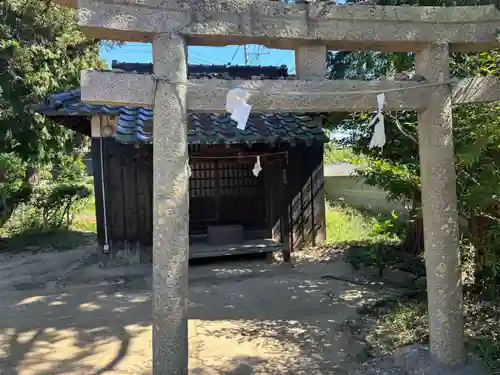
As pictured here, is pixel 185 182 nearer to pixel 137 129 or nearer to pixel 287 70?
pixel 137 129

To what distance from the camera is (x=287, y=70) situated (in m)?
10.8

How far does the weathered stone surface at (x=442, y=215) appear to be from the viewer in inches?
139

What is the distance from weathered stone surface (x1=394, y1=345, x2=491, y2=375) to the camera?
11.5 feet

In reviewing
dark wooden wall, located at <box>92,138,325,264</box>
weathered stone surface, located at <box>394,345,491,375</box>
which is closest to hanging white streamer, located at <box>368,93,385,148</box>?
weathered stone surface, located at <box>394,345,491,375</box>

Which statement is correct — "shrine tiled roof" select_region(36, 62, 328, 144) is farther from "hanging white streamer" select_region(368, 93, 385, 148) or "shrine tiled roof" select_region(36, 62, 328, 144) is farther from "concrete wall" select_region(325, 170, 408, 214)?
"concrete wall" select_region(325, 170, 408, 214)

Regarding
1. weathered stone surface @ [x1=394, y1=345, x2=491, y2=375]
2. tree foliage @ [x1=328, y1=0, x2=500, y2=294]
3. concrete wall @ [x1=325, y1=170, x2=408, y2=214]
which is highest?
tree foliage @ [x1=328, y1=0, x2=500, y2=294]

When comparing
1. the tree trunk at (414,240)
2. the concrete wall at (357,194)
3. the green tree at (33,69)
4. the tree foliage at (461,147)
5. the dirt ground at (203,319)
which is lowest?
the dirt ground at (203,319)

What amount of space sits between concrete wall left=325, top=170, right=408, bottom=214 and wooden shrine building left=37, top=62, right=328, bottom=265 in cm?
635

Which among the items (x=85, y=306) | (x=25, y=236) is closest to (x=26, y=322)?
(x=85, y=306)

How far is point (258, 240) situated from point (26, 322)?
4927mm

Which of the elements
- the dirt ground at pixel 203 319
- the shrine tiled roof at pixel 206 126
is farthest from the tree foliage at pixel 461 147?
the dirt ground at pixel 203 319

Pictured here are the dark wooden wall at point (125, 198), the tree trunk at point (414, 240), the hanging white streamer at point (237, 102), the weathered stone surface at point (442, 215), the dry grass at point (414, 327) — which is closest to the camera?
the hanging white streamer at point (237, 102)

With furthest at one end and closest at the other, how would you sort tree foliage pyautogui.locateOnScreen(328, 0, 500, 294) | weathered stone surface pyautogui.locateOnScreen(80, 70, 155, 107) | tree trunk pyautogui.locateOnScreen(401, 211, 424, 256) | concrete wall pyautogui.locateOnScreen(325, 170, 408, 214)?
concrete wall pyautogui.locateOnScreen(325, 170, 408, 214) < tree trunk pyautogui.locateOnScreen(401, 211, 424, 256) < tree foliage pyautogui.locateOnScreen(328, 0, 500, 294) < weathered stone surface pyautogui.locateOnScreen(80, 70, 155, 107)

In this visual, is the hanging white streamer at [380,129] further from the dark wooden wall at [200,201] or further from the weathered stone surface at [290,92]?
the dark wooden wall at [200,201]
